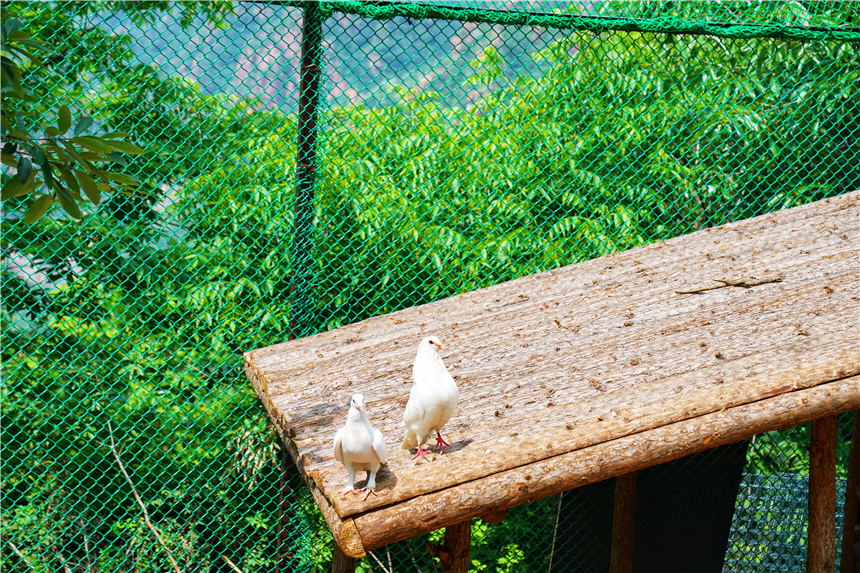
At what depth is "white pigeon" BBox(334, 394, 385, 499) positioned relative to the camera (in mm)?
1615

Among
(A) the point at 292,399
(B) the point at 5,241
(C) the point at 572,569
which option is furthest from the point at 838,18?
(B) the point at 5,241

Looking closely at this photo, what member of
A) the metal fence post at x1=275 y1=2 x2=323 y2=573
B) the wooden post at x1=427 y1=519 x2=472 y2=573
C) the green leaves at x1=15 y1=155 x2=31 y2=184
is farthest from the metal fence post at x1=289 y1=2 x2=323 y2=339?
the green leaves at x1=15 y1=155 x2=31 y2=184

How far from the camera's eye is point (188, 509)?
3125mm

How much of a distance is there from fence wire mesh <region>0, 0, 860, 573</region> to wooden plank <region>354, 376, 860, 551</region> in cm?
154

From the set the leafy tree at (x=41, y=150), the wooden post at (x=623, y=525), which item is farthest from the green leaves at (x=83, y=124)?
Answer: the wooden post at (x=623, y=525)

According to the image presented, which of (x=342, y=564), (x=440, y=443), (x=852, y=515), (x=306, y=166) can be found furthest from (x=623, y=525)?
(x=306, y=166)

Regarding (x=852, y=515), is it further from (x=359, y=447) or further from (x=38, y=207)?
(x=38, y=207)

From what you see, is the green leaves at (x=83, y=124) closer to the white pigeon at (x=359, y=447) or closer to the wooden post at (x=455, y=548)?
the white pigeon at (x=359, y=447)

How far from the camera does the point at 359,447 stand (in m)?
1.61

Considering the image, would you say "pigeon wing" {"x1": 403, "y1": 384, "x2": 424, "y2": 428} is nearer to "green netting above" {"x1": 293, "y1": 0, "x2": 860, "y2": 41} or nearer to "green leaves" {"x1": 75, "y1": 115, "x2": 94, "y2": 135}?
"green leaves" {"x1": 75, "y1": 115, "x2": 94, "y2": 135}

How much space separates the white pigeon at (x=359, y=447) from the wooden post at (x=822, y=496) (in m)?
1.84

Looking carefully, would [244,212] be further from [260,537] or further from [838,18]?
[838,18]

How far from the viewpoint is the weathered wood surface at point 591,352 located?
6.15ft

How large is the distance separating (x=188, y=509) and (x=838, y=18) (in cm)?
449
